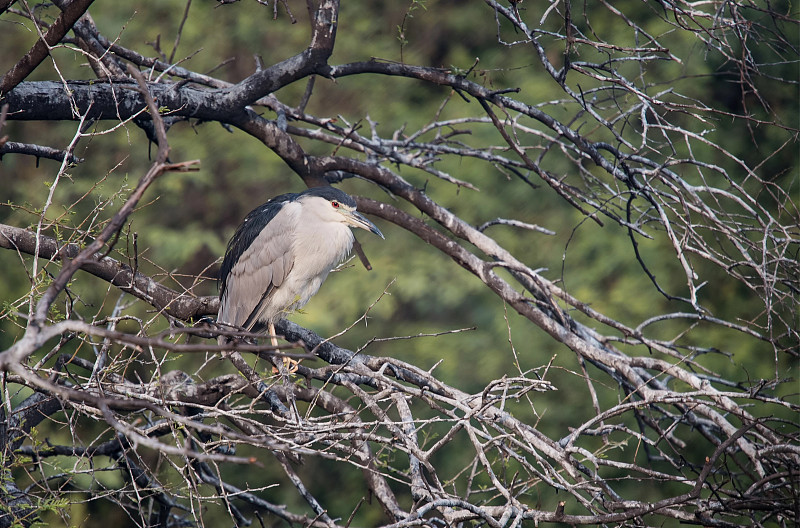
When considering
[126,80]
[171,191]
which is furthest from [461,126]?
[126,80]

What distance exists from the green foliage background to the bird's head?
238 cm

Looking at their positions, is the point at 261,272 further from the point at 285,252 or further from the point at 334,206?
the point at 334,206

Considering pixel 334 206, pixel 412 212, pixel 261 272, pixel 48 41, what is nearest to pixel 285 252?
pixel 261 272

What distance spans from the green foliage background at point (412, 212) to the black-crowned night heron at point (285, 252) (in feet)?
7.89

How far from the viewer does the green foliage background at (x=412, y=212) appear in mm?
6922

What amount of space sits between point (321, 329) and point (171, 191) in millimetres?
2565

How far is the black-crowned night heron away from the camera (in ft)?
12.5

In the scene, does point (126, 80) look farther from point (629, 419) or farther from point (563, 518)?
point (629, 419)

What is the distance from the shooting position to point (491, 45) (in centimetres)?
945

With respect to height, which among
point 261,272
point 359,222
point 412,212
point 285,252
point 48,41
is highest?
point 48,41

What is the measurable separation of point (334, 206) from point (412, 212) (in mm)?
4497

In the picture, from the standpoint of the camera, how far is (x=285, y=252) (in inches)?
153

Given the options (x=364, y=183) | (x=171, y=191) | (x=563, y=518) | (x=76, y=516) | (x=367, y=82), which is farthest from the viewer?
(x=367, y=82)

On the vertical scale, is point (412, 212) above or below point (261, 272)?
below
